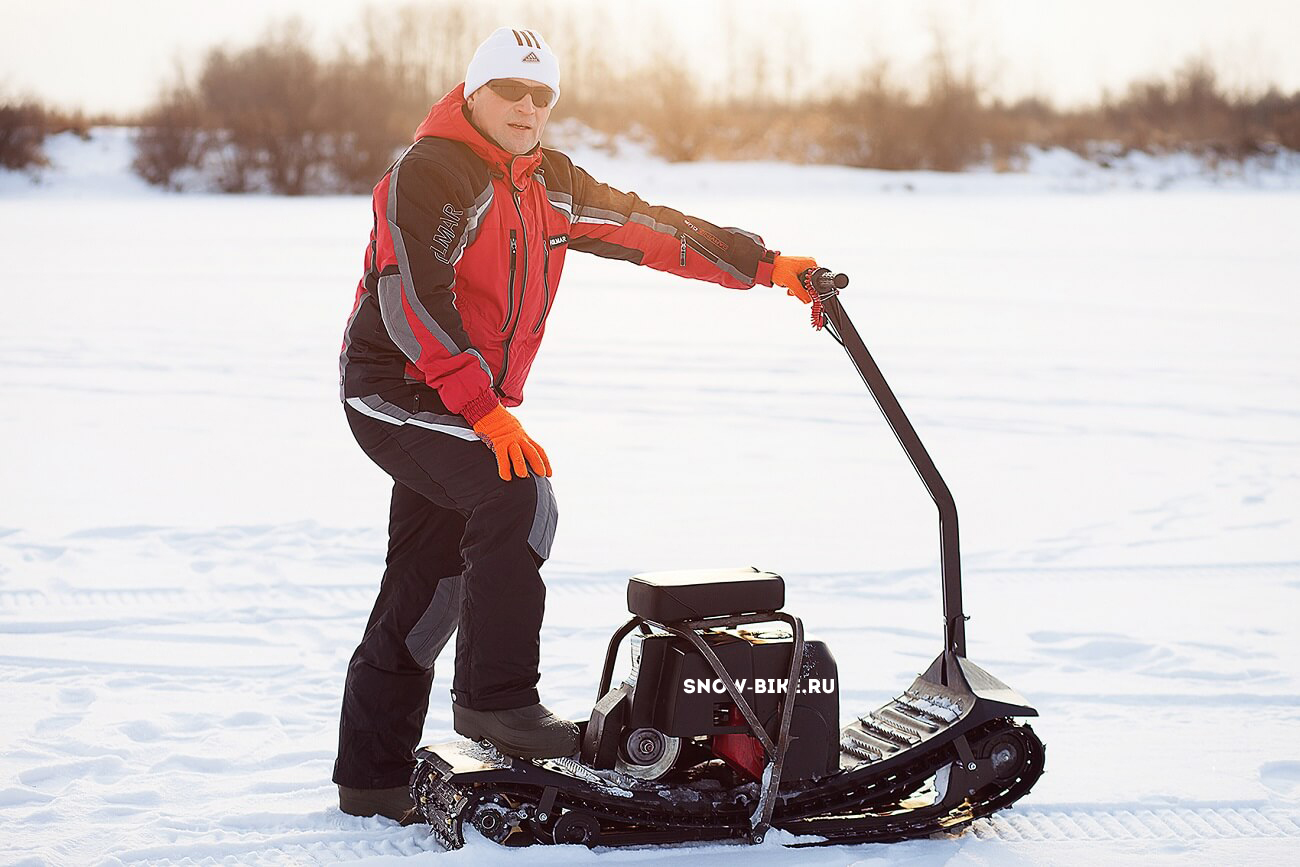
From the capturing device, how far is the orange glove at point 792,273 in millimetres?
3115

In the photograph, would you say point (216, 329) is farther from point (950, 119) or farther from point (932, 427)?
point (950, 119)

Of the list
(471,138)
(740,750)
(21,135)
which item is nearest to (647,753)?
(740,750)

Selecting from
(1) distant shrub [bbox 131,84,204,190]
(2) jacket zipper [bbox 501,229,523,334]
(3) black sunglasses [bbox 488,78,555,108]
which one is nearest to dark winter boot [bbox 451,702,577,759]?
(2) jacket zipper [bbox 501,229,523,334]

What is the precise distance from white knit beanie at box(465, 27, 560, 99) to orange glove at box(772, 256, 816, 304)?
2.13ft

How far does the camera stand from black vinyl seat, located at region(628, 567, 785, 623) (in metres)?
2.82

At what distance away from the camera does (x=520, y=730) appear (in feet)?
8.93

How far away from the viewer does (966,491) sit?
20.4 ft

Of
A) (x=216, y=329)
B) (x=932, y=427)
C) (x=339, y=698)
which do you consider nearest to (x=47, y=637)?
(x=339, y=698)

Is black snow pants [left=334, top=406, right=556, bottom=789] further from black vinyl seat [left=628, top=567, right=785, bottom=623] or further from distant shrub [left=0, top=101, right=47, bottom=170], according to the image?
distant shrub [left=0, top=101, right=47, bottom=170]

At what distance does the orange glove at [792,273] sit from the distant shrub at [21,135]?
31.5 meters

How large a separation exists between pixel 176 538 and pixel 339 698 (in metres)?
1.84

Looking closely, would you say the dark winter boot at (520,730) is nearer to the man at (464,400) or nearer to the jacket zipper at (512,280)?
the man at (464,400)

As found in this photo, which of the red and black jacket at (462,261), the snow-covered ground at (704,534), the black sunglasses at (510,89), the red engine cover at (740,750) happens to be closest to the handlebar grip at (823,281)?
the red and black jacket at (462,261)

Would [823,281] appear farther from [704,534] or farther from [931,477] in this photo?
[704,534]
